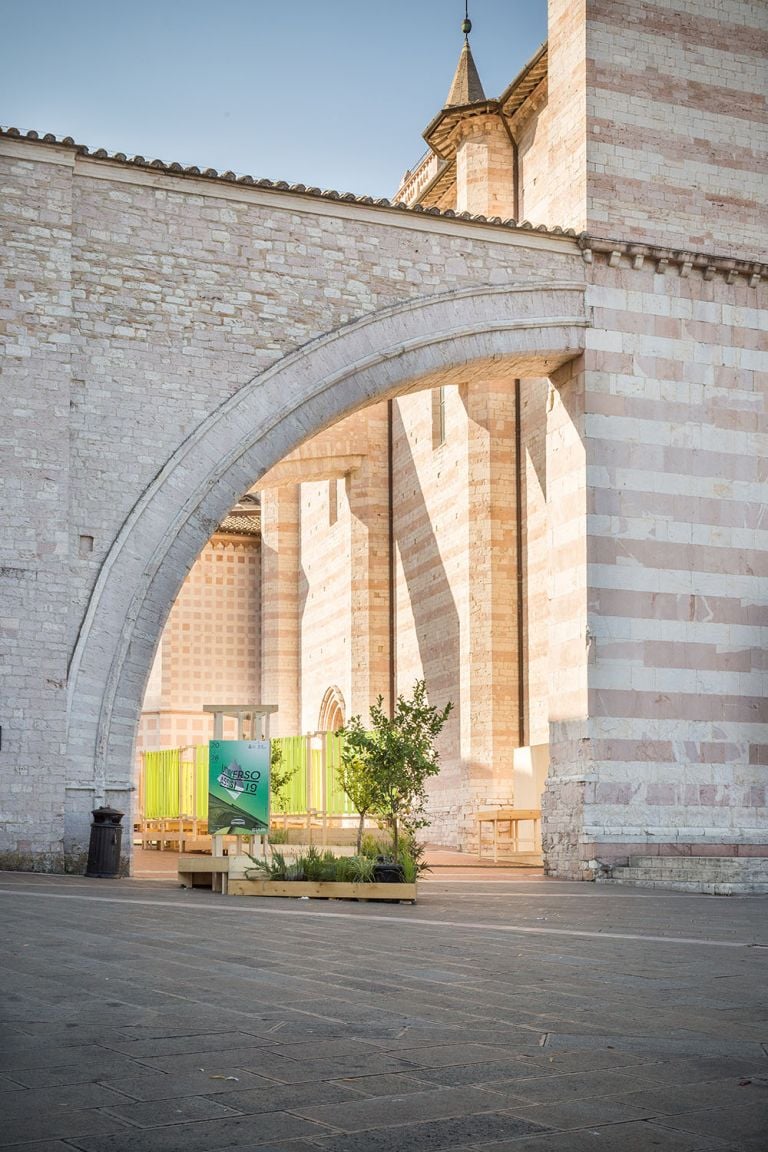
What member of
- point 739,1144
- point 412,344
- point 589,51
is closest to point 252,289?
point 412,344

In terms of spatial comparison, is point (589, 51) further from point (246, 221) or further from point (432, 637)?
point (432, 637)

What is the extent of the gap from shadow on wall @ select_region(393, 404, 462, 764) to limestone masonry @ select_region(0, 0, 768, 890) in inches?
55.2

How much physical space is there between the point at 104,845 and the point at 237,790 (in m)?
1.87

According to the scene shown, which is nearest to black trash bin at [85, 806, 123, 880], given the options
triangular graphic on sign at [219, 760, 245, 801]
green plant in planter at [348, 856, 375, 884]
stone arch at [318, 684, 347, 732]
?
triangular graphic on sign at [219, 760, 245, 801]

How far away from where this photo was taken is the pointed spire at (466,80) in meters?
24.6

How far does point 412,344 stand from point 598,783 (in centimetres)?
584

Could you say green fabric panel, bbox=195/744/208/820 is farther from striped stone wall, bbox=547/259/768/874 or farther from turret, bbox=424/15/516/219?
turret, bbox=424/15/516/219

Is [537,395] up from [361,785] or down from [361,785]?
up

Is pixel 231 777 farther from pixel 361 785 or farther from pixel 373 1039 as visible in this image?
pixel 373 1039

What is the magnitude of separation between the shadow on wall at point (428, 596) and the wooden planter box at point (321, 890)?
34.0 feet

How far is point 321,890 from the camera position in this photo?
12148 mm

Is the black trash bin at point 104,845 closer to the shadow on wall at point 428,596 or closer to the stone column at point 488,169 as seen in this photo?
the shadow on wall at point 428,596

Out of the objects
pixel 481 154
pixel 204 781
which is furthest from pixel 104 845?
pixel 481 154

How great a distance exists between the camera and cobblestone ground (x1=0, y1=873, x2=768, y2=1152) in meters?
3.28
